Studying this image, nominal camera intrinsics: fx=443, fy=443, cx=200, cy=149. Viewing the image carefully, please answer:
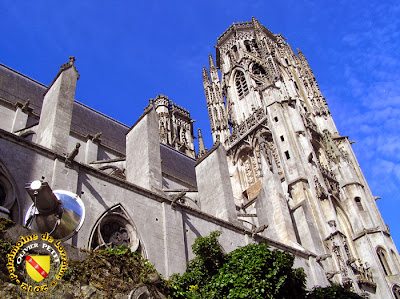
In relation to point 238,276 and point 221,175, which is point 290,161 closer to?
point 221,175

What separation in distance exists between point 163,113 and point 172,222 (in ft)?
90.9

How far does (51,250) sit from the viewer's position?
221 inches

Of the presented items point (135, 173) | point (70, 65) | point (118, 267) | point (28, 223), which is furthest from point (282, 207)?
point (28, 223)

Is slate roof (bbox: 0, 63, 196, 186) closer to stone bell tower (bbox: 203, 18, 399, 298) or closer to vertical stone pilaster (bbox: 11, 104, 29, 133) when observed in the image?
vertical stone pilaster (bbox: 11, 104, 29, 133)

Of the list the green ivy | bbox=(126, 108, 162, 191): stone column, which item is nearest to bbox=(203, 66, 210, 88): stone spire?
Answer: bbox=(126, 108, 162, 191): stone column

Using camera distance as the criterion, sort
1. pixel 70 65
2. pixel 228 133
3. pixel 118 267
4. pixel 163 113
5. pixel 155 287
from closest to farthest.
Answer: pixel 118 267 < pixel 155 287 < pixel 70 65 < pixel 228 133 < pixel 163 113

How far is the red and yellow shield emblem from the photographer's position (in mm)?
5301

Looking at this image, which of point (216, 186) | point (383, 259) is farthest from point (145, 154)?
point (383, 259)

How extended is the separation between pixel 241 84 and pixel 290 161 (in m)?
10.2

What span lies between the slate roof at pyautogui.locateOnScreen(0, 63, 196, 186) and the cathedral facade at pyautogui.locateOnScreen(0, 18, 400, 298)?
8 centimetres

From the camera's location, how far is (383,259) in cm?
1919

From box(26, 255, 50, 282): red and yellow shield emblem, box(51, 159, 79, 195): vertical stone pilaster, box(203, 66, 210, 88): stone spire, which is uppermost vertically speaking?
box(203, 66, 210, 88): stone spire

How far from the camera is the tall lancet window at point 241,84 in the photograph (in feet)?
93.4

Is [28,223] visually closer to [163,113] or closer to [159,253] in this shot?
[159,253]
